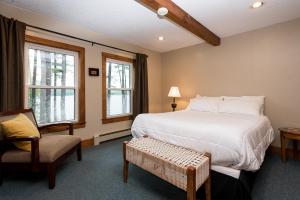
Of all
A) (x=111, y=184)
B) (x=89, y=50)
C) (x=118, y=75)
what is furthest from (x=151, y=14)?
(x=111, y=184)

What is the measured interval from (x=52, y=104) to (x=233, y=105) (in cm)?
322

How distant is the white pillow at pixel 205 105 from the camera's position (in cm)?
319

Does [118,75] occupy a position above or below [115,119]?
above

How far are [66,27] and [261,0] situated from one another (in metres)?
3.02

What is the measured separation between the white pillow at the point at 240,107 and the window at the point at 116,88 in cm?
215

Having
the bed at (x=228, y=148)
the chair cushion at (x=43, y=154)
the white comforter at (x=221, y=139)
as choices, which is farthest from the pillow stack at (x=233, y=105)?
the chair cushion at (x=43, y=154)

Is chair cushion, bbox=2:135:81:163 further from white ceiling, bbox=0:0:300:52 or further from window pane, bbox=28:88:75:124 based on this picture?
white ceiling, bbox=0:0:300:52

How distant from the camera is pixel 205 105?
3.29m

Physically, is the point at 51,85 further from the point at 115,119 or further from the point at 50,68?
the point at 115,119

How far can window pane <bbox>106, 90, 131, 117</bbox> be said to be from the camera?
3779 mm

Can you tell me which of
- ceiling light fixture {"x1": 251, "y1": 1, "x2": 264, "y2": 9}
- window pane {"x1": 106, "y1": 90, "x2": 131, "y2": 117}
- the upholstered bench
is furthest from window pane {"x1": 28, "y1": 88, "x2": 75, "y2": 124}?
ceiling light fixture {"x1": 251, "y1": 1, "x2": 264, "y2": 9}

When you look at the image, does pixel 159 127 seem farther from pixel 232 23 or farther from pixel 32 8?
pixel 32 8

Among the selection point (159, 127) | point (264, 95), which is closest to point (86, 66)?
point (159, 127)

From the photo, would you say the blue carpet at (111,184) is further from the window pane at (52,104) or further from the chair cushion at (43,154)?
the window pane at (52,104)
